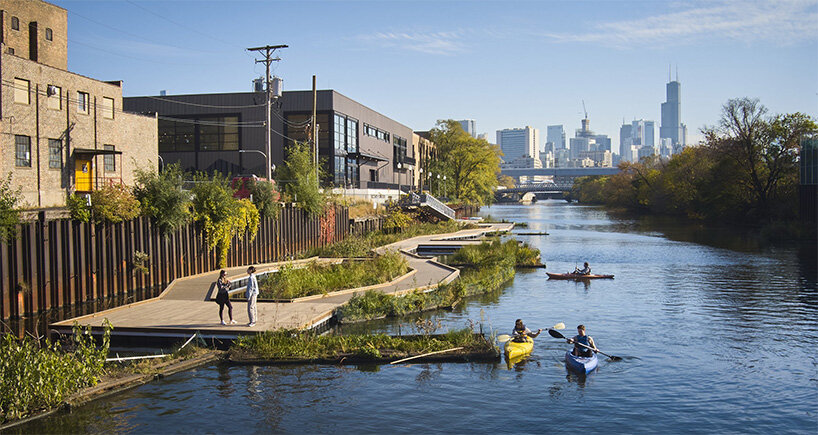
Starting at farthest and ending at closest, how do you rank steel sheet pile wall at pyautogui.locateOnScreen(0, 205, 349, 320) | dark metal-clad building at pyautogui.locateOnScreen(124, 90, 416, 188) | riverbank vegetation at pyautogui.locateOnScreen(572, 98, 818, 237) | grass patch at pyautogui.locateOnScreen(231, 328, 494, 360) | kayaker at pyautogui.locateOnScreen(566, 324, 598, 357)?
1. riverbank vegetation at pyautogui.locateOnScreen(572, 98, 818, 237)
2. dark metal-clad building at pyautogui.locateOnScreen(124, 90, 416, 188)
3. steel sheet pile wall at pyautogui.locateOnScreen(0, 205, 349, 320)
4. kayaker at pyautogui.locateOnScreen(566, 324, 598, 357)
5. grass patch at pyautogui.locateOnScreen(231, 328, 494, 360)

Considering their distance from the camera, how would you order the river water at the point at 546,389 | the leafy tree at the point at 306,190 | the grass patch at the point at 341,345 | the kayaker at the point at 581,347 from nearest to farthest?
the river water at the point at 546,389 < the grass patch at the point at 341,345 < the kayaker at the point at 581,347 < the leafy tree at the point at 306,190

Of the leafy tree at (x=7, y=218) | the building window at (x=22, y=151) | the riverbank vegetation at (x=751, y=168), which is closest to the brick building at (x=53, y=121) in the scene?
the building window at (x=22, y=151)

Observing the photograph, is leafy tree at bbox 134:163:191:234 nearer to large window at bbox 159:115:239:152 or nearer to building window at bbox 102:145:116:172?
building window at bbox 102:145:116:172

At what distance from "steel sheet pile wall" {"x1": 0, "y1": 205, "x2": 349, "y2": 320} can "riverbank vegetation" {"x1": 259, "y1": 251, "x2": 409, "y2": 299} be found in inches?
160

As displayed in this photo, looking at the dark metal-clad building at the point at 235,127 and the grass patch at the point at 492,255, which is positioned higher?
the dark metal-clad building at the point at 235,127

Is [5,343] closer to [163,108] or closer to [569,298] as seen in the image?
[569,298]

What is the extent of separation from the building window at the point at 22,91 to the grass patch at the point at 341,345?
73.6 ft

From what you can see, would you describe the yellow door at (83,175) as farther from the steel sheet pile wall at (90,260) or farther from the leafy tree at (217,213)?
the steel sheet pile wall at (90,260)

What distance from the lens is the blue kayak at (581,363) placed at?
1966 cm

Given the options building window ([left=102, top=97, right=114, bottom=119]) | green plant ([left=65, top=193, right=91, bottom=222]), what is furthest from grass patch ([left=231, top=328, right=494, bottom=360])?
building window ([left=102, top=97, right=114, bottom=119])

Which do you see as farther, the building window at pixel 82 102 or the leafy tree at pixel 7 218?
the building window at pixel 82 102

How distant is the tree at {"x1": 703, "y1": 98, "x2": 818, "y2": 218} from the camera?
80125 millimetres

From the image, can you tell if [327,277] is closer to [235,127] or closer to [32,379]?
[32,379]

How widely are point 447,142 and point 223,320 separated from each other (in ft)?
368
